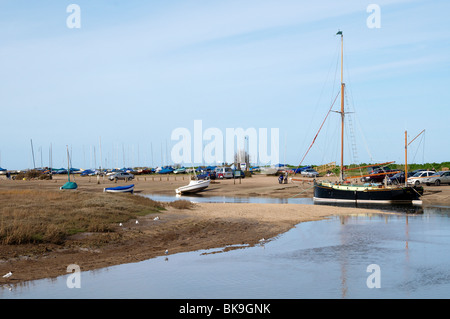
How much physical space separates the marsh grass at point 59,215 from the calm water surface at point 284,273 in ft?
14.4

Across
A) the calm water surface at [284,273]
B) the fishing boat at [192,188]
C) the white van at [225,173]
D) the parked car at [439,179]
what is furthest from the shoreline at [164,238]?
the white van at [225,173]

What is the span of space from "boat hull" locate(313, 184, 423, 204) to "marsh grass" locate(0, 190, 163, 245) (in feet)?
70.4

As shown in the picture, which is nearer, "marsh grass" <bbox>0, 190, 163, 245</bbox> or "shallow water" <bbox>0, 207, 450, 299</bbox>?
"shallow water" <bbox>0, 207, 450, 299</bbox>

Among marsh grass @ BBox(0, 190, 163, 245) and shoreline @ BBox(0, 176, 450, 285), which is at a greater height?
marsh grass @ BBox(0, 190, 163, 245)

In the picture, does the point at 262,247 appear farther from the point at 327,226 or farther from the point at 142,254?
the point at 327,226

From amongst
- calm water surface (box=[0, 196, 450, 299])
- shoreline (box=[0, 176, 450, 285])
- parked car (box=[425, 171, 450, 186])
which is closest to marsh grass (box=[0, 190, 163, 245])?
shoreline (box=[0, 176, 450, 285])

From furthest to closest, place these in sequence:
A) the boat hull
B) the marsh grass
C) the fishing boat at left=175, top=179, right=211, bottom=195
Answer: the fishing boat at left=175, top=179, right=211, bottom=195, the boat hull, the marsh grass

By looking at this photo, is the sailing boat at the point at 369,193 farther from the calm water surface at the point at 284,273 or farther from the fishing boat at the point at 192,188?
the calm water surface at the point at 284,273

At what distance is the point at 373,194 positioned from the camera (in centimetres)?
4709

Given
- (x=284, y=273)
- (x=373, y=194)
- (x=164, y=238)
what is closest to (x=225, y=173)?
(x=373, y=194)

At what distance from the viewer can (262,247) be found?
877 inches

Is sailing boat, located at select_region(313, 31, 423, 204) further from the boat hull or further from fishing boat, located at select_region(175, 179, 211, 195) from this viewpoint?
fishing boat, located at select_region(175, 179, 211, 195)

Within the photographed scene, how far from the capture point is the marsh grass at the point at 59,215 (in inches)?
771

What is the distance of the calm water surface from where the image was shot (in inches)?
585
